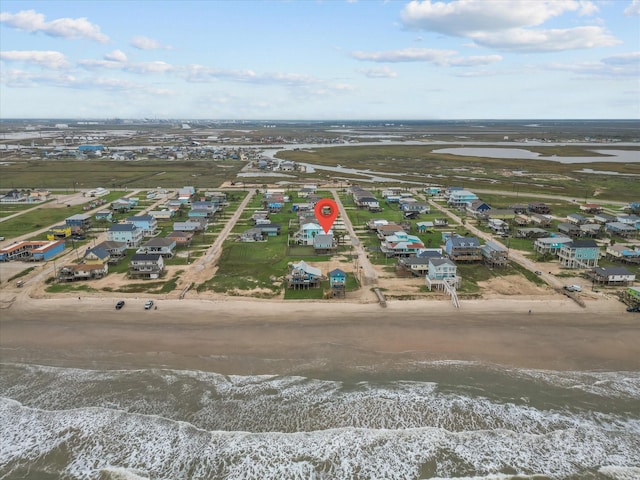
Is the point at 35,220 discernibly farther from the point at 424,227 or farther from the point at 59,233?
the point at 424,227

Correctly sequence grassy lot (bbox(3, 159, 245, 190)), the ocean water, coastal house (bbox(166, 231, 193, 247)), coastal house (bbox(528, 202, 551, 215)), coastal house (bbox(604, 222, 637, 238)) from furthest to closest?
1. grassy lot (bbox(3, 159, 245, 190))
2. coastal house (bbox(528, 202, 551, 215))
3. coastal house (bbox(604, 222, 637, 238))
4. coastal house (bbox(166, 231, 193, 247))
5. the ocean water

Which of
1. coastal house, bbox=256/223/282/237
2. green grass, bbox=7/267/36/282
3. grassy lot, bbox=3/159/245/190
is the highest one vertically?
grassy lot, bbox=3/159/245/190

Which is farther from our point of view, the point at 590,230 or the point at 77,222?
the point at 77,222

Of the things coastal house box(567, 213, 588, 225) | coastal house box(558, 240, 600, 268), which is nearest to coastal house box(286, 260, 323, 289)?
coastal house box(558, 240, 600, 268)

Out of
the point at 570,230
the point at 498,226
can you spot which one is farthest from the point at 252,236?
the point at 570,230

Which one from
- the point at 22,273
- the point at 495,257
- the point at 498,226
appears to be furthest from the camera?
the point at 498,226

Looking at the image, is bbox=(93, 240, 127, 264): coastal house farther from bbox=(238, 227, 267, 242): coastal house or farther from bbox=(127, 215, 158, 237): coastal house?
bbox=(238, 227, 267, 242): coastal house

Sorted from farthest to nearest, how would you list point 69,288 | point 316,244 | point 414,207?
1. point 414,207
2. point 316,244
3. point 69,288
